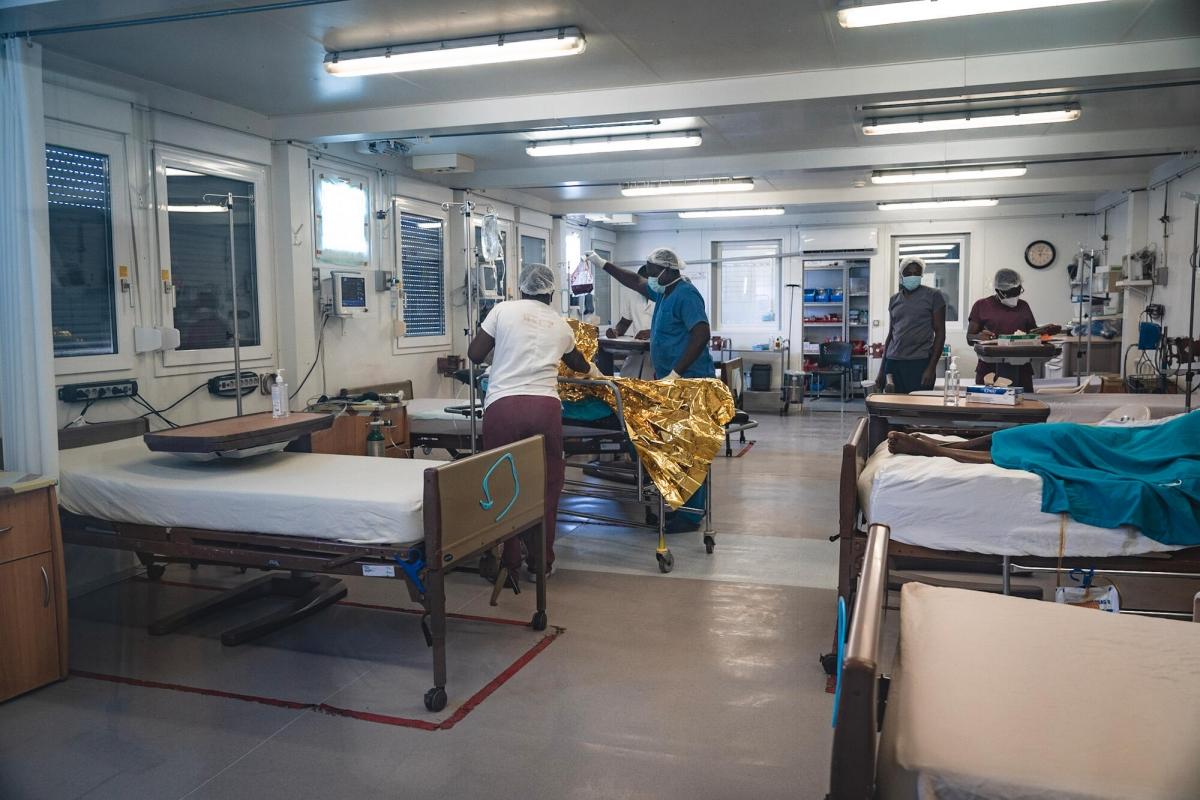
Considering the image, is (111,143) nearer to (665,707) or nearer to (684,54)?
(684,54)

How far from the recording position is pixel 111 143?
458 centimetres

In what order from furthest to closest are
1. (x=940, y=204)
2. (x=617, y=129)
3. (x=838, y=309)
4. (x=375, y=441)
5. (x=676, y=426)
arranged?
(x=838, y=309) → (x=940, y=204) → (x=617, y=129) → (x=375, y=441) → (x=676, y=426)

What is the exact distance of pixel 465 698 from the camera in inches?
121

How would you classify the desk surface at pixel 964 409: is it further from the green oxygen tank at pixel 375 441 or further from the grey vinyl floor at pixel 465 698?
the green oxygen tank at pixel 375 441

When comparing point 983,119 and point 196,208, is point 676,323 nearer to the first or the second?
point 983,119

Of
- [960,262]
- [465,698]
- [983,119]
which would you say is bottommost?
[465,698]

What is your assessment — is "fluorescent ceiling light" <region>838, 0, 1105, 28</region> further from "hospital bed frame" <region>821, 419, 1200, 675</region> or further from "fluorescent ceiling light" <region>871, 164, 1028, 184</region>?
"fluorescent ceiling light" <region>871, 164, 1028, 184</region>

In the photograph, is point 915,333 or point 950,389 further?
point 915,333

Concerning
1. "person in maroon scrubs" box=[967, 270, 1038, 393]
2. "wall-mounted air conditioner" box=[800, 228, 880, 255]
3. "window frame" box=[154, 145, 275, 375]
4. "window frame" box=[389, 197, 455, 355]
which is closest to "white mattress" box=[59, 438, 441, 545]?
"window frame" box=[154, 145, 275, 375]

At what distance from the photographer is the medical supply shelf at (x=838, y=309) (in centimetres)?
1283

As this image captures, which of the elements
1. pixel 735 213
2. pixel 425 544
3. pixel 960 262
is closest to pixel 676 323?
pixel 425 544

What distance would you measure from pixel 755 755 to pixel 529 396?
80.0 inches

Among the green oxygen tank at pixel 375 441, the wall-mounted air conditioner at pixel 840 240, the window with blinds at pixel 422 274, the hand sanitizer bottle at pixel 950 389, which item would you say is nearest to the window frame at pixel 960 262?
the wall-mounted air conditioner at pixel 840 240

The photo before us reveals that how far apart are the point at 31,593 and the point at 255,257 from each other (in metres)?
3.18
